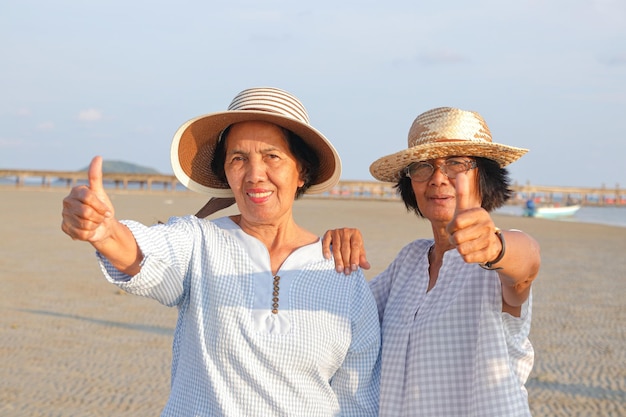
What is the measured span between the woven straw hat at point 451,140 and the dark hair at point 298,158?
36 centimetres

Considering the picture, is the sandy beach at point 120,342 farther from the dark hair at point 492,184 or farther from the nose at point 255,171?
the nose at point 255,171

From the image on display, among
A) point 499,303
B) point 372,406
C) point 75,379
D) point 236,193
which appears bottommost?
point 75,379

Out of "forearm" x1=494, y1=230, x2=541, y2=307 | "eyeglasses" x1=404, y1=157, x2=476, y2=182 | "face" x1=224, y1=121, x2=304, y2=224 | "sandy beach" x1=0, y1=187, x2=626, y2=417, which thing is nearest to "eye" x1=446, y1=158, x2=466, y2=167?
"eyeglasses" x1=404, y1=157, x2=476, y2=182

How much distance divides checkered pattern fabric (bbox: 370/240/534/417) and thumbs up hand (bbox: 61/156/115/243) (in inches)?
48.4

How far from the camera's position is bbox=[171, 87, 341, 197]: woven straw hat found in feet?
8.66

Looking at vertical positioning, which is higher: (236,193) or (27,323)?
(236,193)

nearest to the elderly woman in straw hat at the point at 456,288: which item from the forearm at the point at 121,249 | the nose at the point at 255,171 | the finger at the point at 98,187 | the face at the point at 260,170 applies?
the face at the point at 260,170

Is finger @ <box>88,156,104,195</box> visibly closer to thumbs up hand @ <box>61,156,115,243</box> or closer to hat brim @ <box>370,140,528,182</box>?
thumbs up hand @ <box>61,156,115,243</box>

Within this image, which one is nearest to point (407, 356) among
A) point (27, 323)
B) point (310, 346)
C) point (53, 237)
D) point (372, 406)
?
point (372, 406)

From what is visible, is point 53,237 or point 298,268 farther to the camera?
point 53,237

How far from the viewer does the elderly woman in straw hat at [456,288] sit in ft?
6.95

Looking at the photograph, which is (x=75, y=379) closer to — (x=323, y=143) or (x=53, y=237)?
(x=323, y=143)

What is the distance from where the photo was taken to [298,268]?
2.63 metres

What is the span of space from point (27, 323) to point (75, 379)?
6.44 feet
